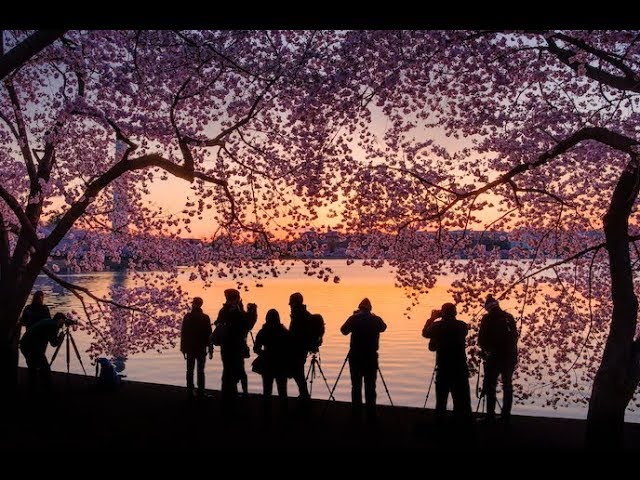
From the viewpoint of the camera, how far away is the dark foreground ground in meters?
10.6

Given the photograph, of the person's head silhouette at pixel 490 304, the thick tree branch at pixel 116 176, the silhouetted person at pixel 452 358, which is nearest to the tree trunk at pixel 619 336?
the person's head silhouette at pixel 490 304

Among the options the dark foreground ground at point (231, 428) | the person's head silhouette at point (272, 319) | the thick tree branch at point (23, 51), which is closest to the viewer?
the dark foreground ground at point (231, 428)

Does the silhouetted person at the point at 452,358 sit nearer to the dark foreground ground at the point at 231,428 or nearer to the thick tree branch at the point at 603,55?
the dark foreground ground at the point at 231,428

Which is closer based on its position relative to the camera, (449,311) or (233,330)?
(449,311)

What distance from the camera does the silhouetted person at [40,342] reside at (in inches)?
546

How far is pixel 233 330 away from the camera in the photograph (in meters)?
12.6

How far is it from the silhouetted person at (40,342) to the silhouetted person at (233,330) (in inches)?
135

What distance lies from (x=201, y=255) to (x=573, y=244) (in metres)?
9.93

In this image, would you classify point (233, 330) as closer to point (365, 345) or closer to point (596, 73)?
point (365, 345)

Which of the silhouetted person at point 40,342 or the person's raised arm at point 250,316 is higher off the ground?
the person's raised arm at point 250,316

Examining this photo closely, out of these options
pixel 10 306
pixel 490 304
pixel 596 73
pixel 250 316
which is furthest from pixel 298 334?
pixel 596 73

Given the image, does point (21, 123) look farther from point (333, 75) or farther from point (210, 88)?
point (333, 75)

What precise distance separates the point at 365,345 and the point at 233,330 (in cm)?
227

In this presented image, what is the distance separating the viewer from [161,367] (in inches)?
1411
